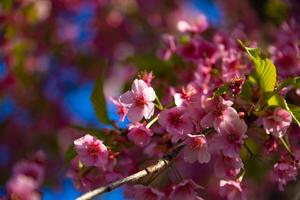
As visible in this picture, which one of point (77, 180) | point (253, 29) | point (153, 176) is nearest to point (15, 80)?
point (253, 29)

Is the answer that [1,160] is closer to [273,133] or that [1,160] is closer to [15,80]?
[15,80]

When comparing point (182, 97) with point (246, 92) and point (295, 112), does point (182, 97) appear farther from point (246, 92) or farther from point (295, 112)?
point (295, 112)

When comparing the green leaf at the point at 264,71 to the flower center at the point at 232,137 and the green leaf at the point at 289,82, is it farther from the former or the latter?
the flower center at the point at 232,137

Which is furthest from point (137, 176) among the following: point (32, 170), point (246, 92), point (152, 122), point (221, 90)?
point (32, 170)

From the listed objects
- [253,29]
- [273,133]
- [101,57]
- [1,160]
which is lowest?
[1,160]

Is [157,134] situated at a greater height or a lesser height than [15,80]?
greater
